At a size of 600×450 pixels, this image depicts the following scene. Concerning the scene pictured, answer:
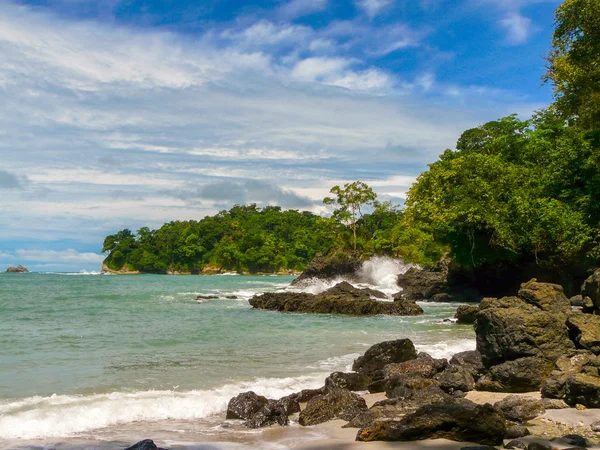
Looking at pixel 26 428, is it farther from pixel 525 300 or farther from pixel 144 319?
pixel 144 319

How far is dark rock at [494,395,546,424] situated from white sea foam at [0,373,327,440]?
420 cm

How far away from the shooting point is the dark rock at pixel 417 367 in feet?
36.2

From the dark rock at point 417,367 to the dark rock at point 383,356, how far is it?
35 cm

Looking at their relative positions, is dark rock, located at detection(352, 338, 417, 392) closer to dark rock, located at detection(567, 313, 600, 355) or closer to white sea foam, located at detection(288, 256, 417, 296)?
dark rock, located at detection(567, 313, 600, 355)

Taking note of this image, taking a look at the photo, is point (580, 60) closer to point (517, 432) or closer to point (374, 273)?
point (517, 432)

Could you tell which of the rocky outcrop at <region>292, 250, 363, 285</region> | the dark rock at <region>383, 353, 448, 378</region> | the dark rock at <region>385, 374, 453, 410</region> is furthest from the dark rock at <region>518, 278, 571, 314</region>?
the rocky outcrop at <region>292, 250, 363, 285</region>

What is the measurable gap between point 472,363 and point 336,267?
45.9 meters

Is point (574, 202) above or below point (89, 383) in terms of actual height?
above

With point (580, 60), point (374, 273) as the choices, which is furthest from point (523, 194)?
point (374, 273)

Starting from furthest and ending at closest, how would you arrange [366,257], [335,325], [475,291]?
[366,257], [475,291], [335,325]

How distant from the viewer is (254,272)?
119625 mm

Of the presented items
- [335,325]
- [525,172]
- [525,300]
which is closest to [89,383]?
[525,300]

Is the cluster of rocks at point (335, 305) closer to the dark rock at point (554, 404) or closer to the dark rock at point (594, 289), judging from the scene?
the dark rock at point (594, 289)

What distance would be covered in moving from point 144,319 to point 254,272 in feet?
313
